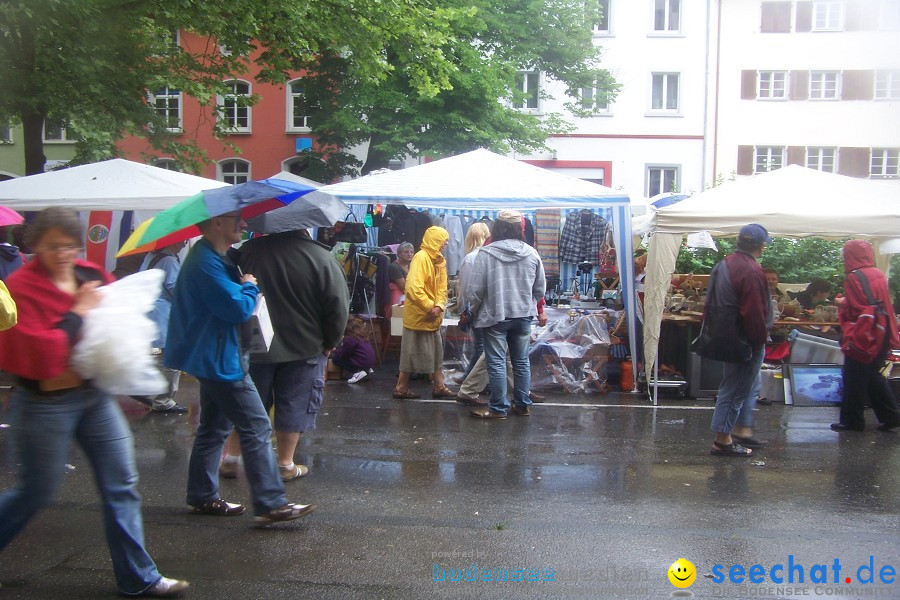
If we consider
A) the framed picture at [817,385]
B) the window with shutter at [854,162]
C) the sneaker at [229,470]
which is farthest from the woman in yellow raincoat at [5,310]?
the window with shutter at [854,162]

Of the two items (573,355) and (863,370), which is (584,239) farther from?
(863,370)

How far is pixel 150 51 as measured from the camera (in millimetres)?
13633

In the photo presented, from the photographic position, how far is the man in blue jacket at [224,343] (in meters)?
4.12

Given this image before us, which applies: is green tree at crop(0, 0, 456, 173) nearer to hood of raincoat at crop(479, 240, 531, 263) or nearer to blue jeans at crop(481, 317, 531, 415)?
hood of raincoat at crop(479, 240, 531, 263)

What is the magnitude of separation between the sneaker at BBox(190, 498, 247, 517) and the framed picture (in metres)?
6.34

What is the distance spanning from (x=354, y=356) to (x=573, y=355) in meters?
2.61

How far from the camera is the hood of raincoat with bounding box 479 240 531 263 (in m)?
7.57

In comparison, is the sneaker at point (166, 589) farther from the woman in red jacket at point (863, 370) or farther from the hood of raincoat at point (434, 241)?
the woman in red jacket at point (863, 370)

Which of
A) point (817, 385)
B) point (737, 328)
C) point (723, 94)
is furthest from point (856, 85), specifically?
point (737, 328)

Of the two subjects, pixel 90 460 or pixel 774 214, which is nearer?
pixel 90 460

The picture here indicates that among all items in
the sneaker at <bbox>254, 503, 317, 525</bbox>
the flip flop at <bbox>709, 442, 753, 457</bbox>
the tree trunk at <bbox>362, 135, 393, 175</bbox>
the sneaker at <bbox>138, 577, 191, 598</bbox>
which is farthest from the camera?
the tree trunk at <bbox>362, 135, 393, 175</bbox>

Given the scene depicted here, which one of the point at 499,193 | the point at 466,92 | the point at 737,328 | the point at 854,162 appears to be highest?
the point at 466,92

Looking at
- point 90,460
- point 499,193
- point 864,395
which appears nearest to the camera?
point 90,460

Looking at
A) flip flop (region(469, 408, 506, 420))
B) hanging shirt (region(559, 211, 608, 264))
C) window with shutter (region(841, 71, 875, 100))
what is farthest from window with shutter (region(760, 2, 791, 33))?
flip flop (region(469, 408, 506, 420))
